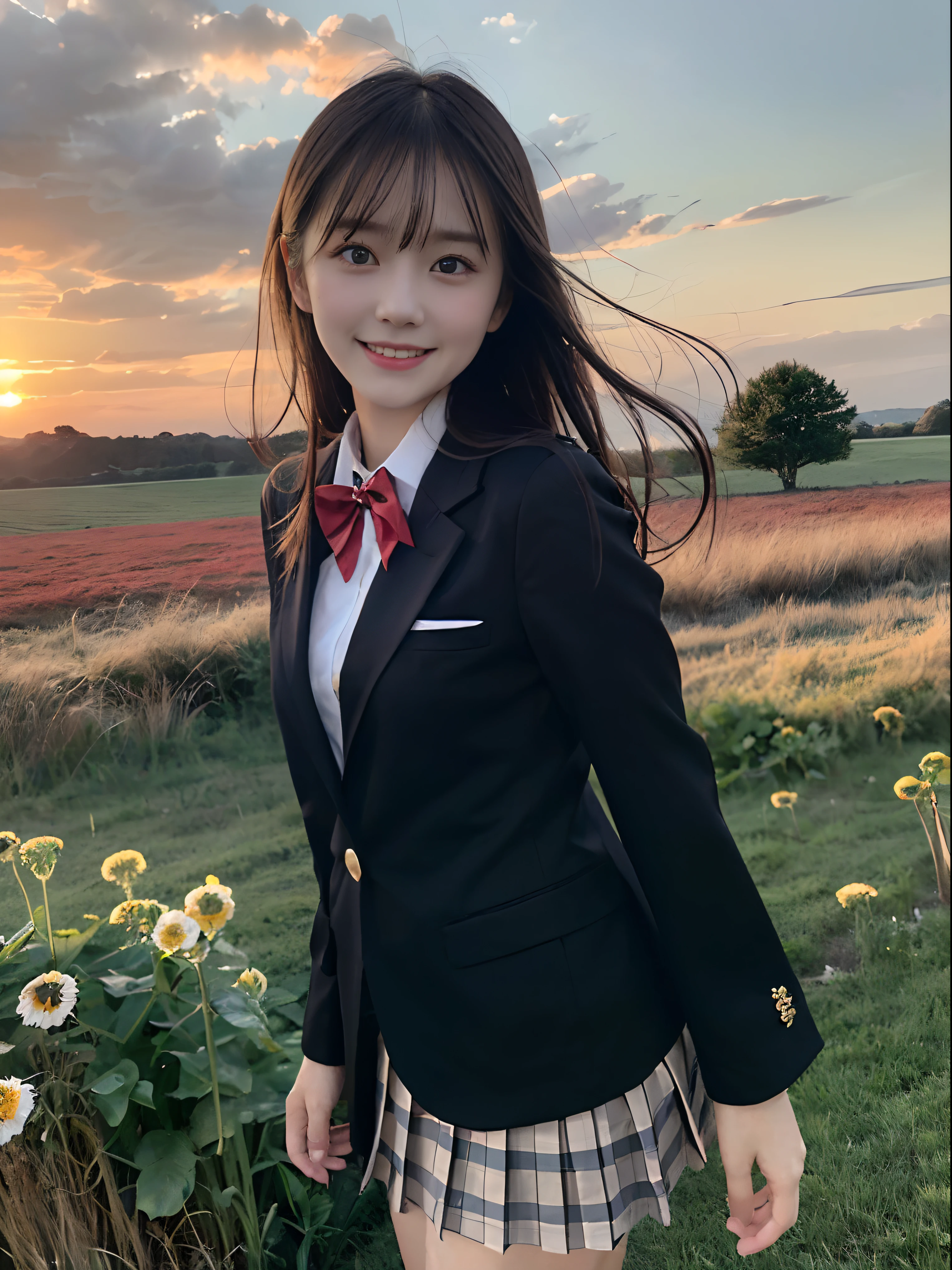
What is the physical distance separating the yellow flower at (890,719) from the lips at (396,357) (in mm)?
2703

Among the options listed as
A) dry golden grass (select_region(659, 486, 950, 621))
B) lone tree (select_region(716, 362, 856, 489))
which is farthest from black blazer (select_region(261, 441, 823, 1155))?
dry golden grass (select_region(659, 486, 950, 621))

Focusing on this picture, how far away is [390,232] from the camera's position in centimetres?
99

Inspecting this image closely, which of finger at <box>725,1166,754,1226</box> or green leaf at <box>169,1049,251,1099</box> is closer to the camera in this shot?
finger at <box>725,1166,754,1226</box>

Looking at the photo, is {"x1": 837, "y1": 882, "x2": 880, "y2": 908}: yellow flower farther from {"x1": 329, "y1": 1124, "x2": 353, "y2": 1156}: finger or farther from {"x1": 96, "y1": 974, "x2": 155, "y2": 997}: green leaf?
{"x1": 96, "y1": 974, "x2": 155, "y2": 997}: green leaf

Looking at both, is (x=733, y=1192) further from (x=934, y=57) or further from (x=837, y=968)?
(x=934, y=57)

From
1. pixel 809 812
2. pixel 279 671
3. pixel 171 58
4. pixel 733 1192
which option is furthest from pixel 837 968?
pixel 171 58

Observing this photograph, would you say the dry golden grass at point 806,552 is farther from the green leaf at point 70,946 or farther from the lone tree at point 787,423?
the green leaf at point 70,946

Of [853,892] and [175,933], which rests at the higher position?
[175,933]

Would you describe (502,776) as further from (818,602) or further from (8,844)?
(818,602)

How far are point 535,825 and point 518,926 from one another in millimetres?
Answer: 114

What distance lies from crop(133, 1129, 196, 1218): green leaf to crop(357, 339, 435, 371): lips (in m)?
1.34

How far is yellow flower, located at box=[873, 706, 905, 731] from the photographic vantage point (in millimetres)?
3229

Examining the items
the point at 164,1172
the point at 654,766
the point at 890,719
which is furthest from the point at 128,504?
the point at 890,719

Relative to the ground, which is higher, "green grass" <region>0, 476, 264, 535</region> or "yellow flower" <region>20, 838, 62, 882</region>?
"green grass" <region>0, 476, 264, 535</region>
